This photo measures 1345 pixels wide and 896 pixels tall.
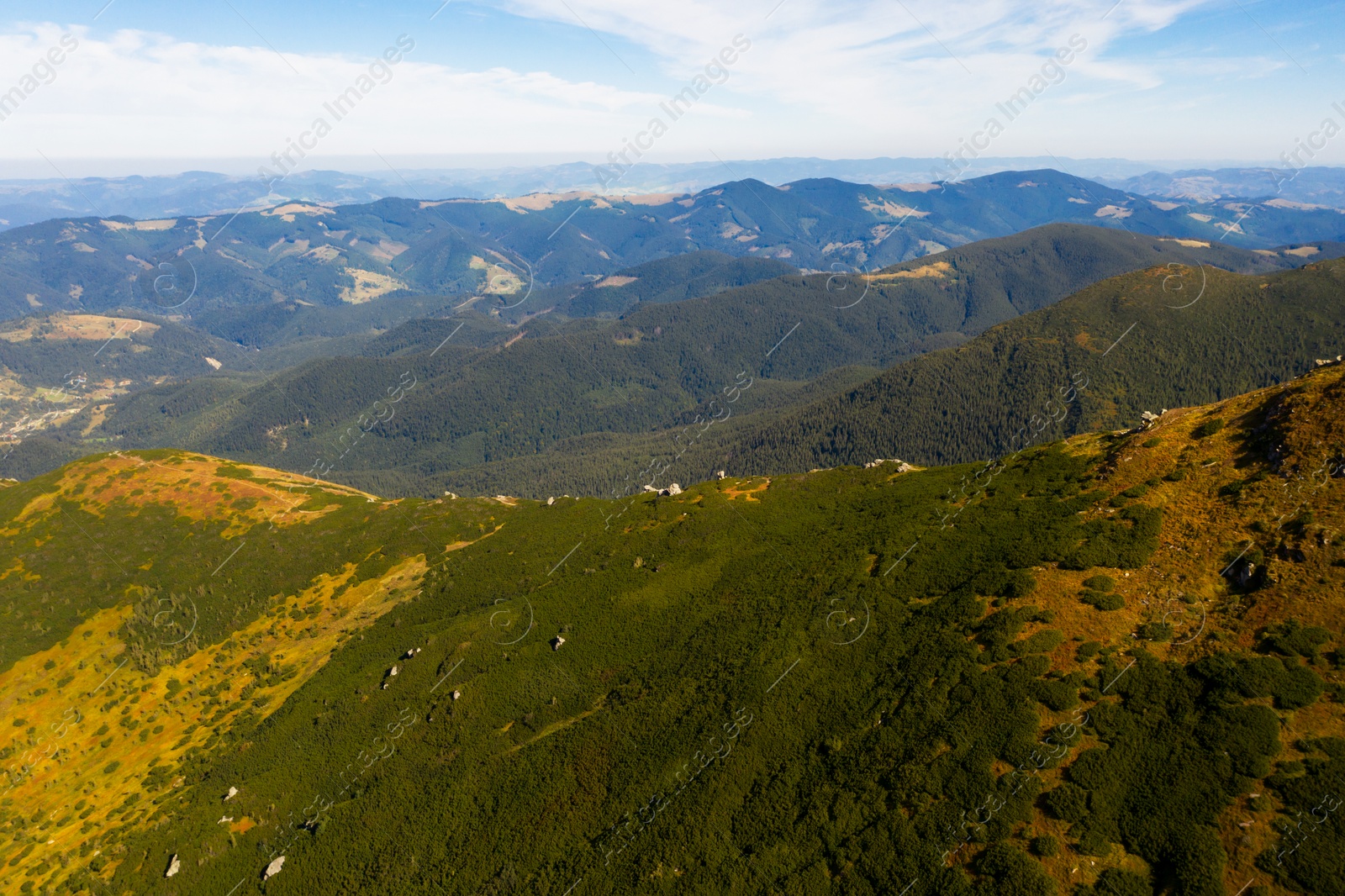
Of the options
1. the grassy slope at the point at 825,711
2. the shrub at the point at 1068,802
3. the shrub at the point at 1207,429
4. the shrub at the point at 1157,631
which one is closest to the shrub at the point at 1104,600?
the grassy slope at the point at 825,711

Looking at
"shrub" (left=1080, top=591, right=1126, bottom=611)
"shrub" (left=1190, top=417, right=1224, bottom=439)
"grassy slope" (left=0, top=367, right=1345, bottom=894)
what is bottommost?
"grassy slope" (left=0, top=367, right=1345, bottom=894)

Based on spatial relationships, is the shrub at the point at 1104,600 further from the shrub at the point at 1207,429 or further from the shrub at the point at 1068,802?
the shrub at the point at 1207,429

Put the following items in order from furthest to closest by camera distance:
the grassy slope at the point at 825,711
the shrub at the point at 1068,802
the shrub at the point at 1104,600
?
the shrub at the point at 1104,600
the grassy slope at the point at 825,711
the shrub at the point at 1068,802

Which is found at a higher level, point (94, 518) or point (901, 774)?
point (901, 774)

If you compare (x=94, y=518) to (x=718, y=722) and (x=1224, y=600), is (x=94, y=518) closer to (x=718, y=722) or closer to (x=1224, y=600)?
(x=718, y=722)

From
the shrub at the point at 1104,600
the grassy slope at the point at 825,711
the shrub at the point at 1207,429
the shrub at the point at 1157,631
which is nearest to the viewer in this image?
the grassy slope at the point at 825,711

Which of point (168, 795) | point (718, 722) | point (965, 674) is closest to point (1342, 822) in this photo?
point (965, 674)

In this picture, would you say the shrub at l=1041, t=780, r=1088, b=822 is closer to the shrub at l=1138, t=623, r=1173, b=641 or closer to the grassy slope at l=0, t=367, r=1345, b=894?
the grassy slope at l=0, t=367, r=1345, b=894

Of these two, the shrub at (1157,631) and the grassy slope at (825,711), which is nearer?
the grassy slope at (825,711)

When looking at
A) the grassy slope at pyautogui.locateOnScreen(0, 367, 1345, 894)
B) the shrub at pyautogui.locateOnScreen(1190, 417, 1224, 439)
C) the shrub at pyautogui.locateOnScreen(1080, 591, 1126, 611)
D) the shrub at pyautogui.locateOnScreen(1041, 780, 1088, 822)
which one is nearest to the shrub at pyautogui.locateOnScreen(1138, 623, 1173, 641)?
the grassy slope at pyautogui.locateOnScreen(0, 367, 1345, 894)
